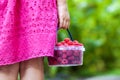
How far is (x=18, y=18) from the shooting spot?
2.57 meters

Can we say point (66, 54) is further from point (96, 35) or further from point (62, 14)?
point (96, 35)

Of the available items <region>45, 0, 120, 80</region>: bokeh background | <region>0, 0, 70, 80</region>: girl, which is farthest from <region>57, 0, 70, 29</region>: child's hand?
<region>45, 0, 120, 80</region>: bokeh background

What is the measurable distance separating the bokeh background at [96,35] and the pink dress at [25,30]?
12.0 ft

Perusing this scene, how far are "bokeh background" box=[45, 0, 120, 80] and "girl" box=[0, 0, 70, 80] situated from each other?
11.8 ft

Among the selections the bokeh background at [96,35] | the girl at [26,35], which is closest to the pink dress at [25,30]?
the girl at [26,35]

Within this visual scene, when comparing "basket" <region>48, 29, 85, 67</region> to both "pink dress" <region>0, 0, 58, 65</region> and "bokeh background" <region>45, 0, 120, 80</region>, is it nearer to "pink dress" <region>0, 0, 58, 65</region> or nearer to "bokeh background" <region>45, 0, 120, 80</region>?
"pink dress" <region>0, 0, 58, 65</region>

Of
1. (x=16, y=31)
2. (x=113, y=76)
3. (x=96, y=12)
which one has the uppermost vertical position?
(x=96, y=12)

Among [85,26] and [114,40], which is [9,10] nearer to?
[85,26]

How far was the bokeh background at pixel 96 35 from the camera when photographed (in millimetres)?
6496

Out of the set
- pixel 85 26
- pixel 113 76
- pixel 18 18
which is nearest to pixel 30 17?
pixel 18 18

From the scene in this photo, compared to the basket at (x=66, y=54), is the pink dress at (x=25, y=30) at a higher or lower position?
higher

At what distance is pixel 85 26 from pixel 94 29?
15cm

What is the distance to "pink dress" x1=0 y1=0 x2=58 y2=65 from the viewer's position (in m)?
2.53

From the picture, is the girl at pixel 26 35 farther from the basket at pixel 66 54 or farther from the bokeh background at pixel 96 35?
the bokeh background at pixel 96 35
